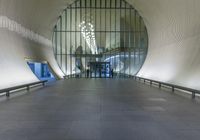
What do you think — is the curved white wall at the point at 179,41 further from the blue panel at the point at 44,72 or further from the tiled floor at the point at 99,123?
the blue panel at the point at 44,72

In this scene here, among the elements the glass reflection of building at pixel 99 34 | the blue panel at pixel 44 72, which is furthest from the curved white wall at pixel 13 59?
the glass reflection of building at pixel 99 34

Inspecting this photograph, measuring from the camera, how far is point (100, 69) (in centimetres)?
3306

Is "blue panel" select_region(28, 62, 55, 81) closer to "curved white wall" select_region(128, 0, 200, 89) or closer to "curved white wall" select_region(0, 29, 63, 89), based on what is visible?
"curved white wall" select_region(0, 29, 63, 89)

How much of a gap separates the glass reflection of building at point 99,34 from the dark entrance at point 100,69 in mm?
464

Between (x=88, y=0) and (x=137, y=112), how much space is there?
27.1 meters

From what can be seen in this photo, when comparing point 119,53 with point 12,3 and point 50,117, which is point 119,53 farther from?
point 50,117

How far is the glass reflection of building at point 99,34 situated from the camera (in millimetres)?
32469

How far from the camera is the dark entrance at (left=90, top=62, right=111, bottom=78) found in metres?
32.9

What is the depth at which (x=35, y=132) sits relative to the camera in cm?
545

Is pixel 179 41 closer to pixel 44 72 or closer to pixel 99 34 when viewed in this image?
pixel 44 72

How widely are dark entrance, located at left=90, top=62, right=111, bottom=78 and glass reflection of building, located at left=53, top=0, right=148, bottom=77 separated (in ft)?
1.52

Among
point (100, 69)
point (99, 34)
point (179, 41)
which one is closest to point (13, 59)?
point (179, 41)

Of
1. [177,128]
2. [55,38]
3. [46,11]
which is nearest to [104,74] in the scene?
[55,38]

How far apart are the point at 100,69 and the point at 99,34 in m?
4.76
